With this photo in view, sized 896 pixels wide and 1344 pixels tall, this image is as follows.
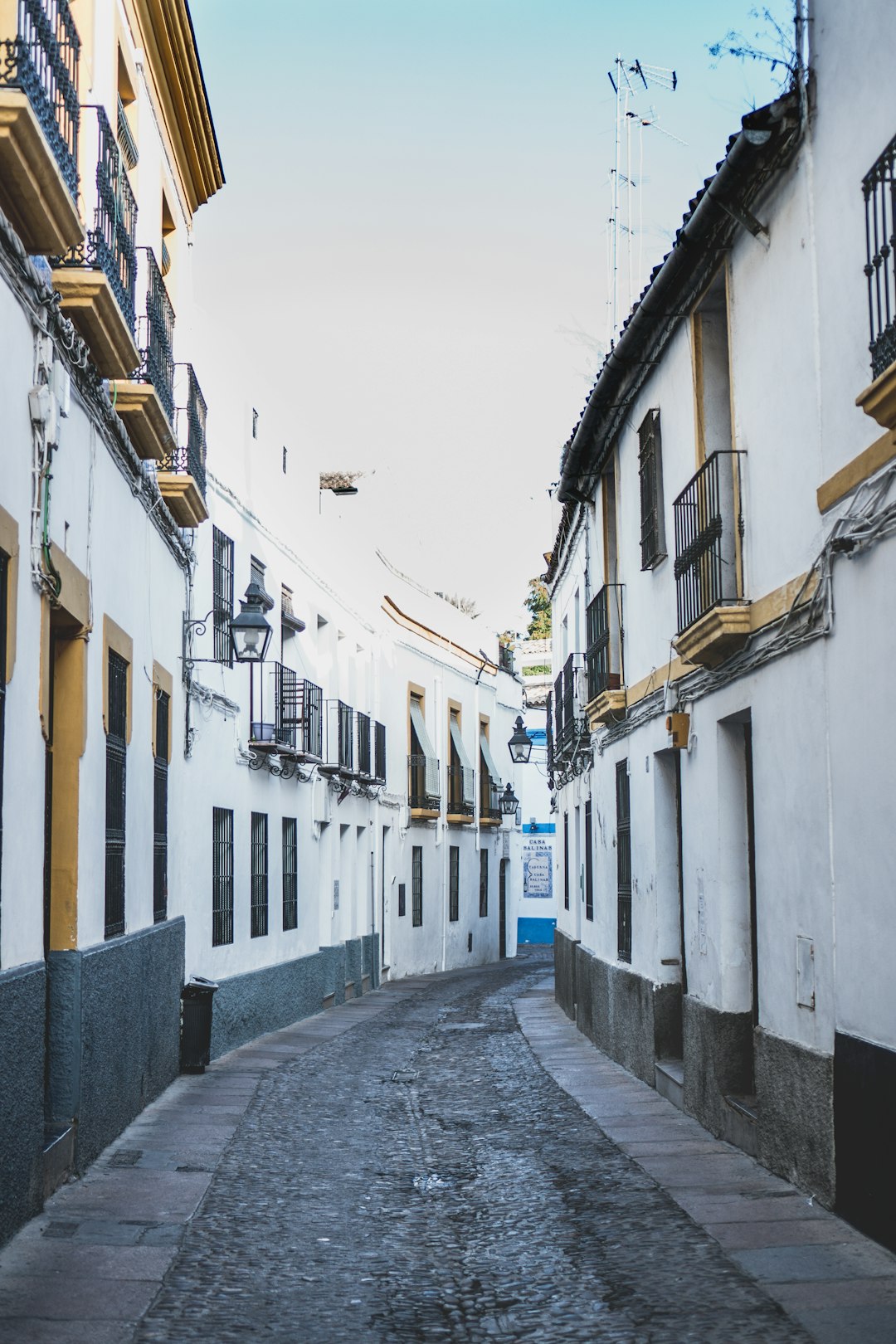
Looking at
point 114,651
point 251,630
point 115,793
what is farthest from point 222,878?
point 114,651

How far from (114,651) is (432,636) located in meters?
18.9

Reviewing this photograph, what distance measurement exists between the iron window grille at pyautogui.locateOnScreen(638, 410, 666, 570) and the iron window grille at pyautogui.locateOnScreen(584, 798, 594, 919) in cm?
525

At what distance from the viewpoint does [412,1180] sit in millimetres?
7906

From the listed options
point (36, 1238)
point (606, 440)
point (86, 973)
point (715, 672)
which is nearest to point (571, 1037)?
point (606, 440)

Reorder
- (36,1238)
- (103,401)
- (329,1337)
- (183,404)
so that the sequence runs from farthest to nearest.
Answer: (183,404)
(103,401)
(36,1238)
(329,1337)

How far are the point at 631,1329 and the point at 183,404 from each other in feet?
28.1

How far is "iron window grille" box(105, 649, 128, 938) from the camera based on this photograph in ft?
29.5

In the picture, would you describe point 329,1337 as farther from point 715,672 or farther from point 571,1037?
point 571,1037

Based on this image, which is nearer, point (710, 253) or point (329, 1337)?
point (329, 1337)

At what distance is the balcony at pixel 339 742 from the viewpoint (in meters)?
19.0

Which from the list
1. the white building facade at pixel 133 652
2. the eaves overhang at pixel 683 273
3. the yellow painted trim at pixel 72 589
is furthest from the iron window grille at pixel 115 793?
the eaves overhang at pixel 683 273

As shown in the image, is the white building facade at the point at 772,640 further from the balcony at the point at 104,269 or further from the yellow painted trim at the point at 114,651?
the yellow painted trim at the point at 114,651

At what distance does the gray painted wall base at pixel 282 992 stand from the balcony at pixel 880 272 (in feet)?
30.0

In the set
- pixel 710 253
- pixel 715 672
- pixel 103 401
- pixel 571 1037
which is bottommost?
pixel 571 1037
